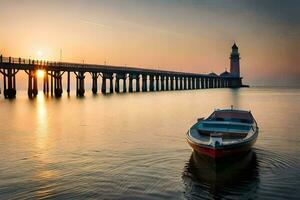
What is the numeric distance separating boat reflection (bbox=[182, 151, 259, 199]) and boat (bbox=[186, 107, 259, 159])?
548 mm

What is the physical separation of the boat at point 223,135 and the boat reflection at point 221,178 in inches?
21.6

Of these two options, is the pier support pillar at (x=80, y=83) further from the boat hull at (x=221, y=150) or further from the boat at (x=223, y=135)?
the boat hull at (x=221, y=150)

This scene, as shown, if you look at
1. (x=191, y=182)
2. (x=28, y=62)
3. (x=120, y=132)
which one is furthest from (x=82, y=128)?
(x=28, y=62)

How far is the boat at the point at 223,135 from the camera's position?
61.0 feet

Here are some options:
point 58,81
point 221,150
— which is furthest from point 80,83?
point 221,150

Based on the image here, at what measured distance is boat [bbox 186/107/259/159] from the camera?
1858 cm

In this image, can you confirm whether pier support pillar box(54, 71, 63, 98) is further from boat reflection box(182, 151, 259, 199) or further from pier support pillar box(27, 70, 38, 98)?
boat reflection box(182, 151, 259, 199)

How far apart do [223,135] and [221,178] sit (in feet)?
19.7

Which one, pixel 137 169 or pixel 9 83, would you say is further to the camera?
pixel 9 83

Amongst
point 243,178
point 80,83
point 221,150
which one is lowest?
point 243,178

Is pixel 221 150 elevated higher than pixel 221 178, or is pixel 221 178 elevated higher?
pixel 221 150

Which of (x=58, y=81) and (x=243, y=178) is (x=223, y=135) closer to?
(x=243, y=178)

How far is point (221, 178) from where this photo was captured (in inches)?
686

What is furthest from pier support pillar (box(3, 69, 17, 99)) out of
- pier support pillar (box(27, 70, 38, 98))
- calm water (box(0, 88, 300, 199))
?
calm water (box(0, 88, 300, 199))
